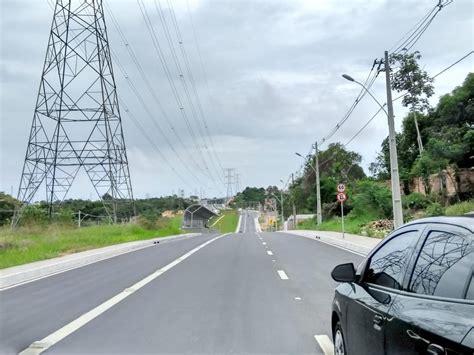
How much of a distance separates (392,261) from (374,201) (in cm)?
4458

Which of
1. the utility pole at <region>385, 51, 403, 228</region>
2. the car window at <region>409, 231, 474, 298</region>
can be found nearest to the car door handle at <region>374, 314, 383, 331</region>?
the car window at <region>409, 231, 474, 298</region>

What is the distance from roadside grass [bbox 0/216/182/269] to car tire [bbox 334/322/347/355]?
47.2ft

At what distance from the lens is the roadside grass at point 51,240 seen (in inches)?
813

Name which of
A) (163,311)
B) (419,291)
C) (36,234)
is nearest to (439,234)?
(419,291)

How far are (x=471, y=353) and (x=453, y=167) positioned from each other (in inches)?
1683

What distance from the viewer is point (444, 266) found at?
10.6 feet

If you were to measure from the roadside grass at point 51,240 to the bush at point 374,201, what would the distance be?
62.9ft

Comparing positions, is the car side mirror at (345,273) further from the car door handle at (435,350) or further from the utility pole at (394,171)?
the utility pole at (394,171)

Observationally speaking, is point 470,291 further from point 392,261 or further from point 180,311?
point 180,311

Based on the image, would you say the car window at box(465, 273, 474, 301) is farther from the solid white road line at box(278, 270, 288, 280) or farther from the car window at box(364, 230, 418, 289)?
the solid white road line at box(278, 270, 288, 280)

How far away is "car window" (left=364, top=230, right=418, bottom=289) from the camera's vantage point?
152 inches

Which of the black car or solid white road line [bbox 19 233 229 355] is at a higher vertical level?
the black car

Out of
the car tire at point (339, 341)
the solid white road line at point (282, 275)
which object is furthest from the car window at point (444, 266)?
the solid white road line at point (282, 275)

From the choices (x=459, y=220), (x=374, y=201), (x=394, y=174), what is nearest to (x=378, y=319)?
(x=459, y=220)
